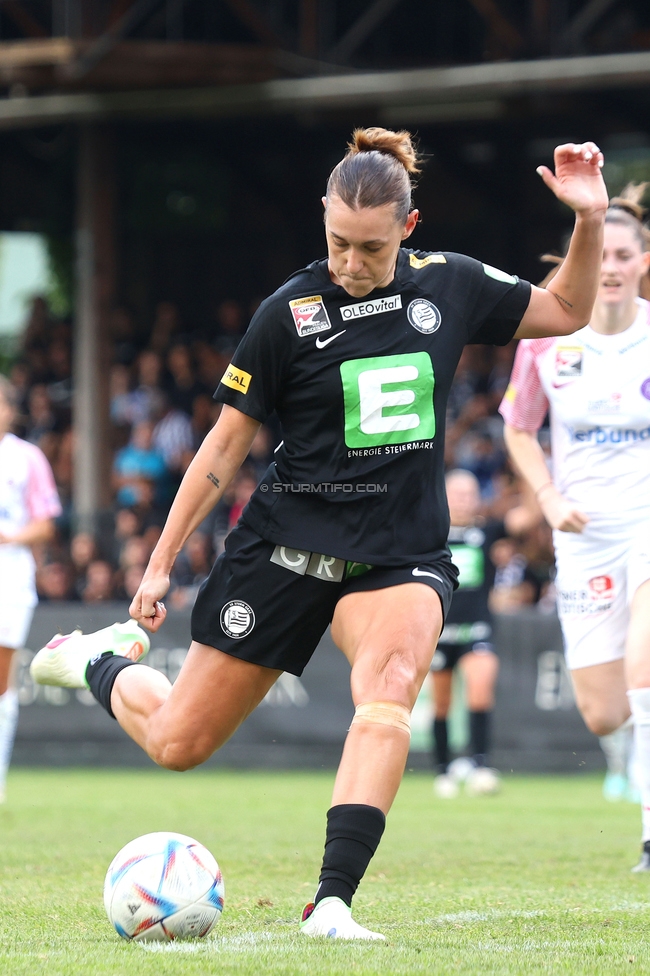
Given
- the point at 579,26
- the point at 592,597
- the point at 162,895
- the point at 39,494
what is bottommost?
the point at 162,895

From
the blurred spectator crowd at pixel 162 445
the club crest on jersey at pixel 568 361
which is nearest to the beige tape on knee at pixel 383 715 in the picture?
the club crest on jersey at pixel 568 361

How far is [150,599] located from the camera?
461 cm

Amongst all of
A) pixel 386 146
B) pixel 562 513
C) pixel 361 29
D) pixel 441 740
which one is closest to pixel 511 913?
pixel 562 513

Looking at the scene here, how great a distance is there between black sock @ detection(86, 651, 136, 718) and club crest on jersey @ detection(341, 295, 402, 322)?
167 cm

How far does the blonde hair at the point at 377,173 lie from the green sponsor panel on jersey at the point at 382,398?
447 millimetres

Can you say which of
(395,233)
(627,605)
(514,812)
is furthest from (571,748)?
(395,233)

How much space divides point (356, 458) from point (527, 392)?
2442 millimetres

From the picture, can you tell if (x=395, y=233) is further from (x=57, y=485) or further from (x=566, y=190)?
(x=57, y=485)

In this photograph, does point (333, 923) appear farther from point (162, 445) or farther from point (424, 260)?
point (162, 445)

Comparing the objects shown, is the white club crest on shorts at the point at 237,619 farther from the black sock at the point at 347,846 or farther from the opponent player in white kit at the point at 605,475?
the opponent player in white kit at the point at 605,475

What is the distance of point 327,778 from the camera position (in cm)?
1316

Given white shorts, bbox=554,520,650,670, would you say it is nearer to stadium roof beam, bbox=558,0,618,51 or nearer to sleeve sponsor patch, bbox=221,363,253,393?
sleeve sponsor patch, bbox=221,363,253,393

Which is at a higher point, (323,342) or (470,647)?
(323,342)

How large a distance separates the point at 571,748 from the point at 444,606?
9055mm
